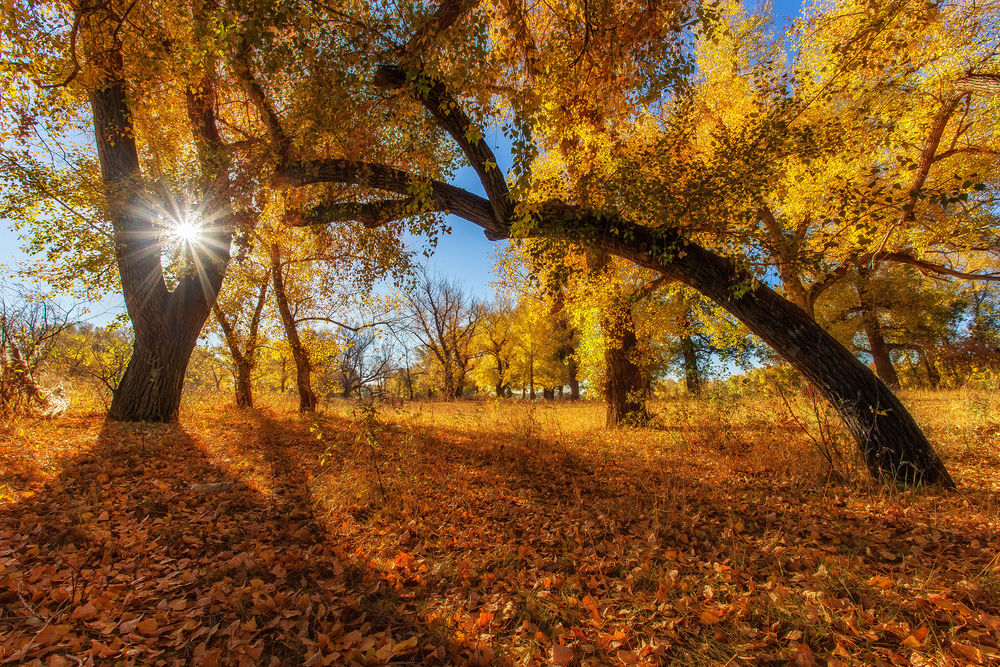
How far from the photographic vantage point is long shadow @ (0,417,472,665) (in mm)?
2137

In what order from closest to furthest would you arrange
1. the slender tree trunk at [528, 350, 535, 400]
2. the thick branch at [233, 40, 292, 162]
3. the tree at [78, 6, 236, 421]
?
the thick branch at [233, 40, 292, 162]
the tree at [78, 6, 236, 421]
the slender tree trunk at [528, 350, 535, 400]

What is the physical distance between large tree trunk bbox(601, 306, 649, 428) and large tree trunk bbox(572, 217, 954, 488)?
390 cm

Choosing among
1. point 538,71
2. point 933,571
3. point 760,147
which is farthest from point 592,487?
point 538,71

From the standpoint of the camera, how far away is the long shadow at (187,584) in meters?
2.14

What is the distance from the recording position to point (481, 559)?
3262 millimetres

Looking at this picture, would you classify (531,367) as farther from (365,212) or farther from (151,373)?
(151,373)

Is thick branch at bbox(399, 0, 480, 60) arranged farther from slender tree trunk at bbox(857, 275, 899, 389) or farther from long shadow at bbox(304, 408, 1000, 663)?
slender tree trunk at bbox(857, 275, 899, 389)

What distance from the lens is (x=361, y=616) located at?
2.47 metres

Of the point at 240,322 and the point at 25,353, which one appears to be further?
the point at 240,322

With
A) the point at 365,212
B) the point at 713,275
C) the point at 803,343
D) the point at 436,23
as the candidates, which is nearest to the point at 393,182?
the point at 365,212

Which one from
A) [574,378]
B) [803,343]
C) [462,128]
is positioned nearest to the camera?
[803,343]

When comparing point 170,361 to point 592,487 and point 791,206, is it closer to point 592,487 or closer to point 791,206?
point 592,487

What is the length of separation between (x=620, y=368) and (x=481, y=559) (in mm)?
7499

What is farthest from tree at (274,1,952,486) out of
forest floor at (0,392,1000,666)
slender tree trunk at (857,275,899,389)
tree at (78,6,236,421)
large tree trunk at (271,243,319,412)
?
slender tree trunk at (857,275,899,389)
